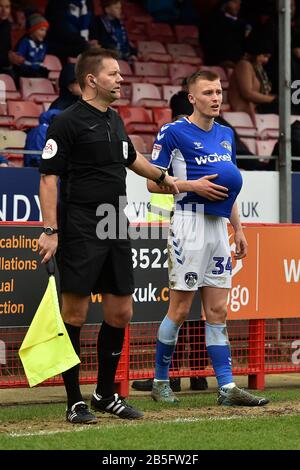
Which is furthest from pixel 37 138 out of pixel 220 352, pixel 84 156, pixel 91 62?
pixel 84 156

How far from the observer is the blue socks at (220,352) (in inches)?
317

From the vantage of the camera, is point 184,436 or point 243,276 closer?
point 184,436

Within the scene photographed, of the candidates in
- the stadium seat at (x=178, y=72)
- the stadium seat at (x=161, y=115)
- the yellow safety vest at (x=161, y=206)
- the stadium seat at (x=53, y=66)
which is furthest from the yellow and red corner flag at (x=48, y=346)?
the stadium seat at (x=178, y=72)

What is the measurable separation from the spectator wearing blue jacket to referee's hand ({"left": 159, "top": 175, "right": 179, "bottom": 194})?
446 cm

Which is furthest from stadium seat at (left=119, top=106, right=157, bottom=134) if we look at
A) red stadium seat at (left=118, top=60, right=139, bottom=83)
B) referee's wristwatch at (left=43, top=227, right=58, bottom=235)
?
referee's wristwatch at (left=43, top=227, right=58, bottom=235)

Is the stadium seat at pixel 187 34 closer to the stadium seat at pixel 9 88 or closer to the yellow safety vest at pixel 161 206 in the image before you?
the stadium seat at pixel 9 88

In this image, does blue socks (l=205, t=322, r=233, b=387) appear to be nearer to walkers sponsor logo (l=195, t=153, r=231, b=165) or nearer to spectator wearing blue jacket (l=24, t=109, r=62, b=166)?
walkers sponsor logo (l=195, t=153, r=231, b=165)

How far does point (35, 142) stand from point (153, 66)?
503cm

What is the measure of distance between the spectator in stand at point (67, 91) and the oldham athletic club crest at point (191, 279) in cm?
476

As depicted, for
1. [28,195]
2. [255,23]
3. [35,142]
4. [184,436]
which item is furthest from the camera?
[255,23]

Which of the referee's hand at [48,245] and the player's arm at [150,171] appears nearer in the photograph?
the referee's hand at [48,245]

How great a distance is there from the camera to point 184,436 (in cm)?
663
